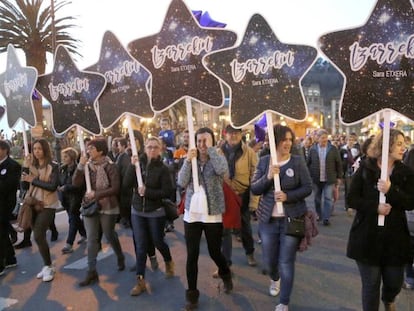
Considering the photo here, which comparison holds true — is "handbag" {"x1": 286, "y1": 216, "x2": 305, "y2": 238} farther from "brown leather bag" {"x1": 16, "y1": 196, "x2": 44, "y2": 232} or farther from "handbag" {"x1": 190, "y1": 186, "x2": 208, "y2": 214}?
"brown leather bag" {"x1": 16, "y1": 196, "x2": 44, "y2": 232}

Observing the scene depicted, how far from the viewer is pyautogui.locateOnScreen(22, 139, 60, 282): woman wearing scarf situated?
5.20 meters

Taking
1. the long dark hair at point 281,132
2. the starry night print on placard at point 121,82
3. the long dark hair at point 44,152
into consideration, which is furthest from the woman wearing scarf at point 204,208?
the long dark hair at point 44,152

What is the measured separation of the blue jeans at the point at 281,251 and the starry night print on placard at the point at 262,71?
1.13 meters

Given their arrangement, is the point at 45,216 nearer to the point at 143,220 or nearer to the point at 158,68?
the point at 143,220

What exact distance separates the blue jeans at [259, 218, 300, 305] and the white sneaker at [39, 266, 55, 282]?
2.84 metres

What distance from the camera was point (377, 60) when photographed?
3545 mm

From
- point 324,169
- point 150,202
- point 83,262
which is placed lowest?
point 83,262

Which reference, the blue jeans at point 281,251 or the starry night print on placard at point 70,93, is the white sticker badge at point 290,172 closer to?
the blue jeans at point 281,251

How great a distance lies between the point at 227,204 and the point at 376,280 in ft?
5.50

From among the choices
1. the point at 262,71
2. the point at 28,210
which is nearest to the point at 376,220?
the point at 262,71

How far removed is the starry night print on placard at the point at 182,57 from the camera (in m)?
4.32

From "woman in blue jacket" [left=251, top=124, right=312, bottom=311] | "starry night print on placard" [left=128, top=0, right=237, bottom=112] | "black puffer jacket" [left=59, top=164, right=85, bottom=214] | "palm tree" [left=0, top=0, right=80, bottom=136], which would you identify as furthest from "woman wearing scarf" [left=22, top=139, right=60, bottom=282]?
"palm tree" [left=0, top=0, right=80, bottom=136]

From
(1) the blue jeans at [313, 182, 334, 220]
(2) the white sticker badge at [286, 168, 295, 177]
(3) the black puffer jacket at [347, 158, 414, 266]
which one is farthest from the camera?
(1) the blue jeans at [313, 182, 334, 220]

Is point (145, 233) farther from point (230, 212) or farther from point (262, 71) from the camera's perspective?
point (262, 71)
